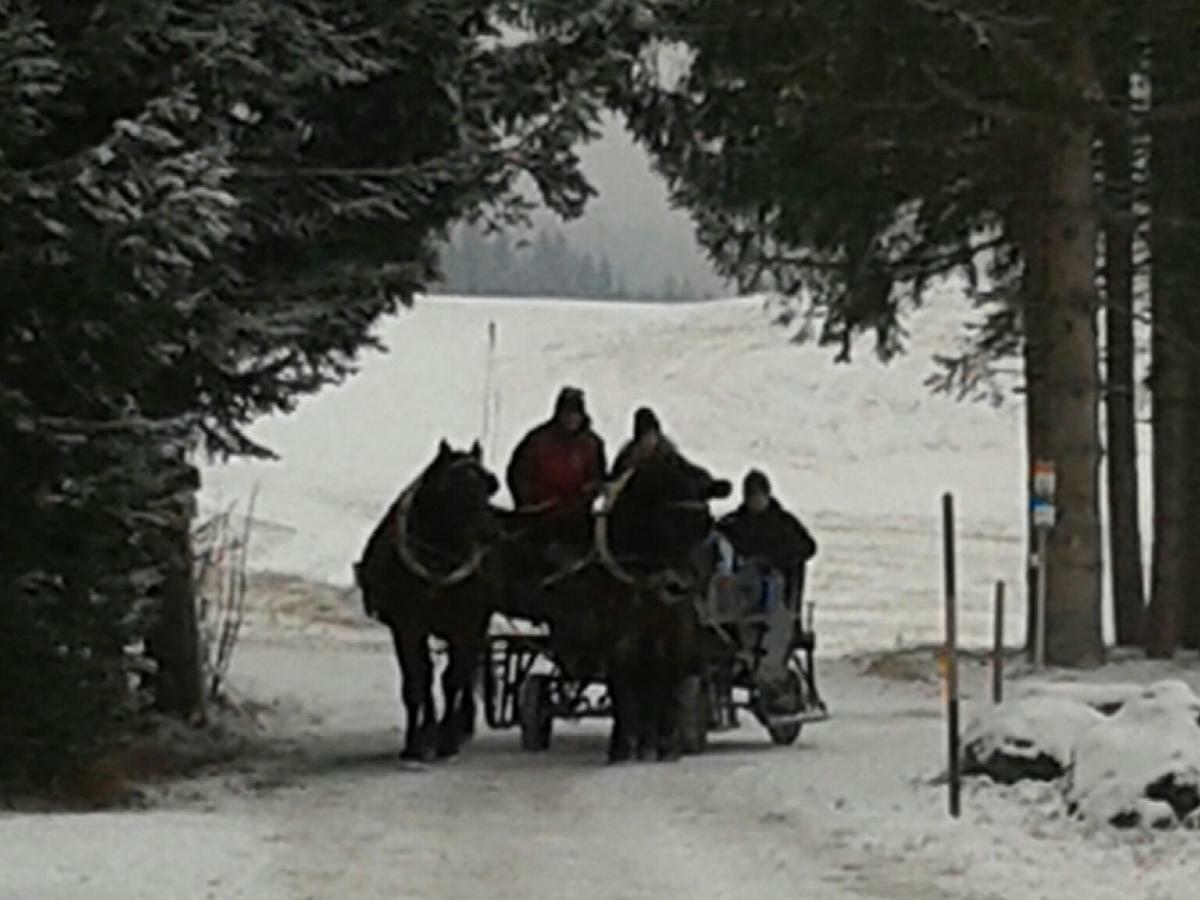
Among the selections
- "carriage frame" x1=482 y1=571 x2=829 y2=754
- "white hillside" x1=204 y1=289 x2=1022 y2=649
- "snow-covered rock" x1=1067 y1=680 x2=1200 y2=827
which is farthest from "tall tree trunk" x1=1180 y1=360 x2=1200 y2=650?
"white hillside" x1=204 y1=289 x2=1022 y2=649

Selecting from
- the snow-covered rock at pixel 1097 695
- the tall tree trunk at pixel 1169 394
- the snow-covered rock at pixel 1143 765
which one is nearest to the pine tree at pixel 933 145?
the tall tree trunk at pixel 1169 394

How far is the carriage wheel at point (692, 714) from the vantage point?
735 inches

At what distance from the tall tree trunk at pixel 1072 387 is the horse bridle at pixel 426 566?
759 centimetres

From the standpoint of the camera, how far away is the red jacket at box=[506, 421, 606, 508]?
19.5 meters

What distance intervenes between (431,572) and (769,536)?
339 cm

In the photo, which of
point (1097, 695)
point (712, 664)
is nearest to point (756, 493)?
point (712, 664)

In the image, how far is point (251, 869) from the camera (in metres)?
12.2

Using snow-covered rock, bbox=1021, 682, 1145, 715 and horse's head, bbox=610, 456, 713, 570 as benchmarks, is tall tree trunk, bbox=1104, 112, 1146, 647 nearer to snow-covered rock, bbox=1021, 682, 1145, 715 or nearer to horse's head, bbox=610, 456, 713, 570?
horse's head, bbox=610, 456, 713, 570

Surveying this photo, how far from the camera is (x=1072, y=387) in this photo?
24281mm

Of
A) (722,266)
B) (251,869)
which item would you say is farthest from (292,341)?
(722,266)

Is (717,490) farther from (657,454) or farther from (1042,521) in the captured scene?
(1042,521)

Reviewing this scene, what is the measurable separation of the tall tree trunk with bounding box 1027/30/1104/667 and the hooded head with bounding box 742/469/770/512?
4343 mm

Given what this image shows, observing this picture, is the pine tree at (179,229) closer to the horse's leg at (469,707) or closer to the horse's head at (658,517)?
the horse's leg at (469,707)

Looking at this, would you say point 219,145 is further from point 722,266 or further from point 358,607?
point 358,607
